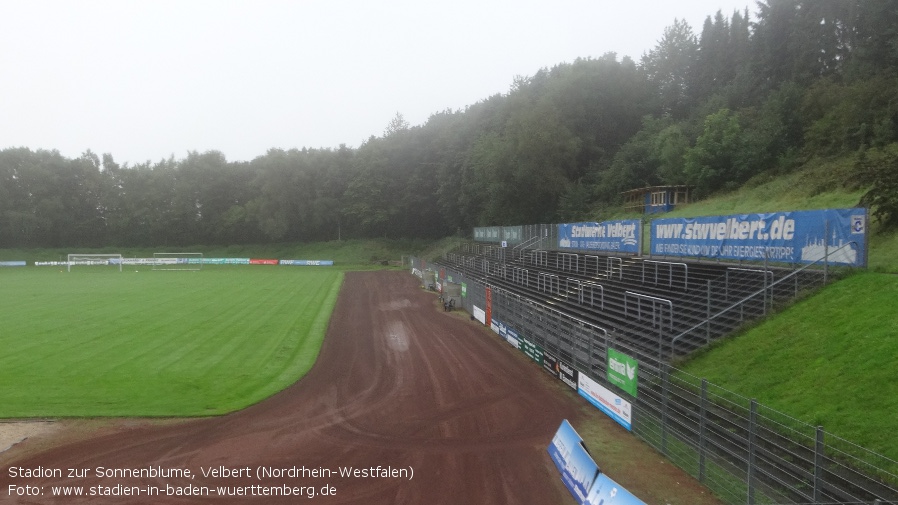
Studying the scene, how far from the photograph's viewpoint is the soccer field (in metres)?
14.3

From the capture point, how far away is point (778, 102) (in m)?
44.8

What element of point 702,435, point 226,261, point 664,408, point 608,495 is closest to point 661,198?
point 664,408

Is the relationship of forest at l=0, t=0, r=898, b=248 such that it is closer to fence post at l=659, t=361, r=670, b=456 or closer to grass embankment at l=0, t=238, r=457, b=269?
grass embankment at l=0, t=238, r=457, b=269

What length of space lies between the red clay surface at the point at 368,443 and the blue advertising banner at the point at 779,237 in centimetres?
754

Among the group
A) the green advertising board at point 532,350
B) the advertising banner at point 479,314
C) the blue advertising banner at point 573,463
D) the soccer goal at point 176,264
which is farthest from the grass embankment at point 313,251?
the blue advertising banner at point 573,463

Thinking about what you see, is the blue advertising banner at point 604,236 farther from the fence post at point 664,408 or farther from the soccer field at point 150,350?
the fence post at point 664,408

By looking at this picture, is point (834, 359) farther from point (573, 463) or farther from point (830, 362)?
point (573, 463)

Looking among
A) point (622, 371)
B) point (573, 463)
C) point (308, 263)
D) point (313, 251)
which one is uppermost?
point (313, 251)

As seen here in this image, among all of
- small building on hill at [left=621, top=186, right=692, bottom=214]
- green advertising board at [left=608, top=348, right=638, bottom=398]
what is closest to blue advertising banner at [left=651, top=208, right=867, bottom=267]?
green advertising board at [left=608, top=348, right=638, bottom=398]

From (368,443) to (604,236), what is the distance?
2073cm

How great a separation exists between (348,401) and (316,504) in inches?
221

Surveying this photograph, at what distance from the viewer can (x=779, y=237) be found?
52.5 feet

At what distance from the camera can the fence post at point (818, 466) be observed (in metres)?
7.02

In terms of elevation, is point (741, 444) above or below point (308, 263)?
above
